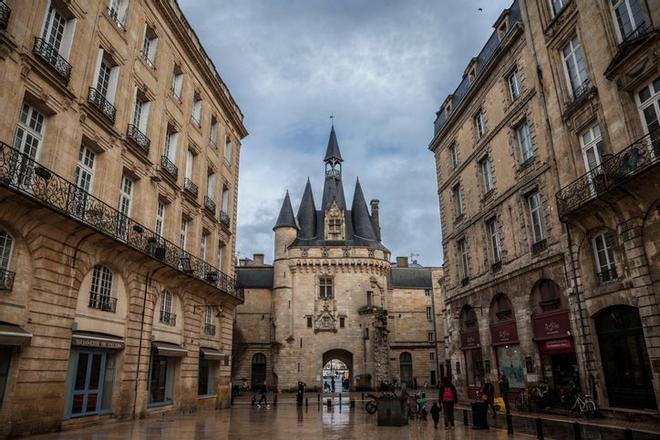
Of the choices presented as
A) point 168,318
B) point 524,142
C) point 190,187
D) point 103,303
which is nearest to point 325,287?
point 190,187

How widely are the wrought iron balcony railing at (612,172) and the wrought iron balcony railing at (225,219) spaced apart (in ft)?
46.3

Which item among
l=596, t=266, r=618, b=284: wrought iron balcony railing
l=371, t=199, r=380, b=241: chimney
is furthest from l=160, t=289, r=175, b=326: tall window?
l=371, t=199, r=380, b=241: chimney

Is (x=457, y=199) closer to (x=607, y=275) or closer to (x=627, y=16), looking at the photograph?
(x=607, y=275)

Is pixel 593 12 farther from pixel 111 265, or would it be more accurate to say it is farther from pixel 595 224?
pixel 111 265

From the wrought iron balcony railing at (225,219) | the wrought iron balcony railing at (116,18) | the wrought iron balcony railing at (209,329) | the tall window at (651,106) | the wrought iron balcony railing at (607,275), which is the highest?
the wrought iron balcony railing at (116,18)

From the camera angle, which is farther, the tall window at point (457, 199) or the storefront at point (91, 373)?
the tall window at point (457, 199)

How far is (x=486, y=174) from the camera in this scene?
19516 mm

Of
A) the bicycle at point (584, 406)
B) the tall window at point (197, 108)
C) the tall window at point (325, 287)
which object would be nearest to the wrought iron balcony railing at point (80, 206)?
the tall window at point (197, 108)

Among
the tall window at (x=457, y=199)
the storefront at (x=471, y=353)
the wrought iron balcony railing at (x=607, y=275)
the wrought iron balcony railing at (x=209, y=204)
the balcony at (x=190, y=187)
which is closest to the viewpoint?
the wrought iron balcony railing at (x=607, y=275)

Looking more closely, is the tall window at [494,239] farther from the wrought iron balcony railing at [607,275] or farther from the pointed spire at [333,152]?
the pointed spire at [333,152]

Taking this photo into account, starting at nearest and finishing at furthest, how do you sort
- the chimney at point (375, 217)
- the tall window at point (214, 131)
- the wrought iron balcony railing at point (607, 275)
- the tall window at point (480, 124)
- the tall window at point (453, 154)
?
the wrought iron balcony railing at point (607, 275) → the tall window at point (480, 124) → the tall window at point (214, 131) → the tall window at point (453, 154) → the chimney at point (375, 217)

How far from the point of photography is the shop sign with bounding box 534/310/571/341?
44.7 feet

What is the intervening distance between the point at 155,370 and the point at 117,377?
2318mm

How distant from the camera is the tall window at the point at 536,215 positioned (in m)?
15.4
